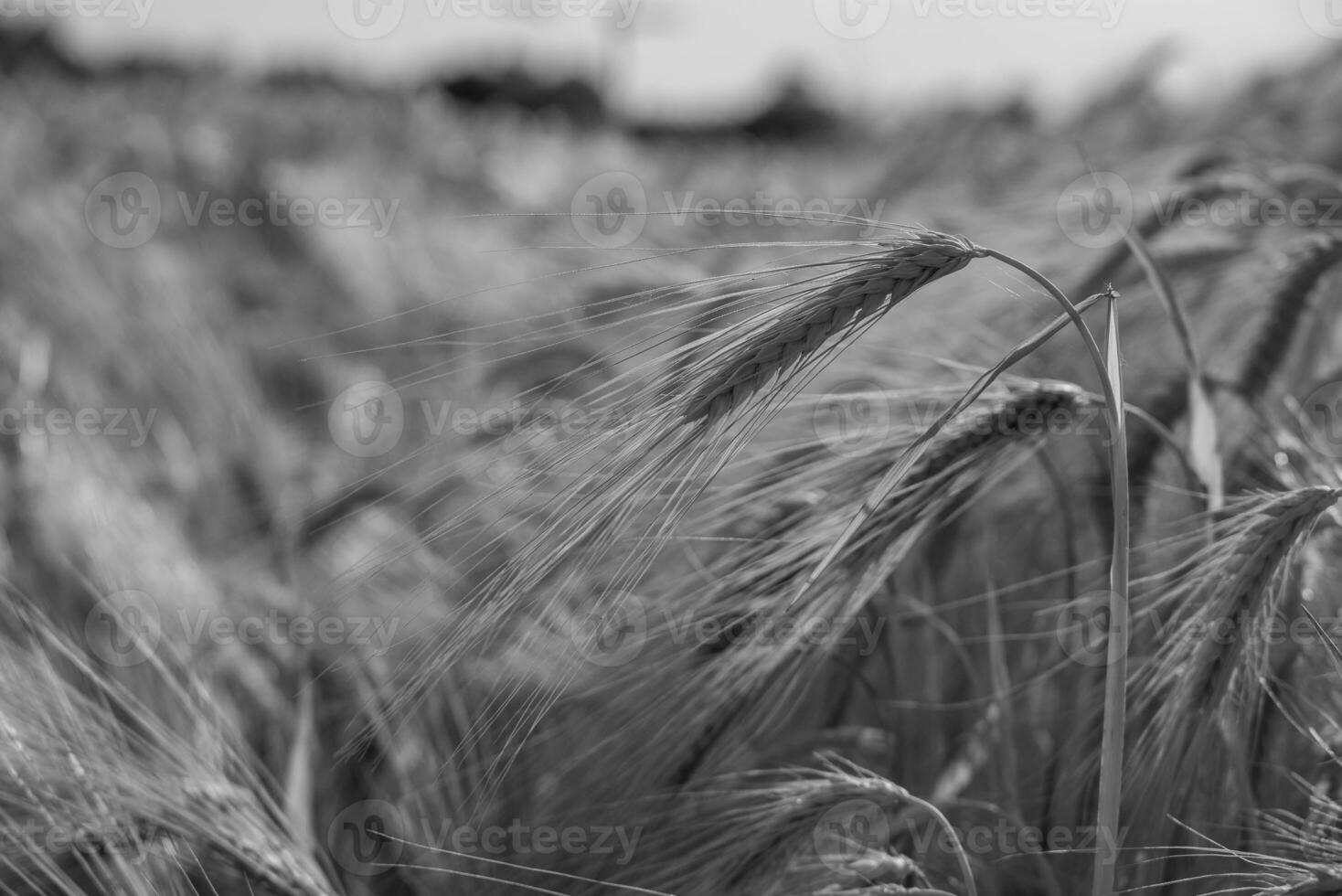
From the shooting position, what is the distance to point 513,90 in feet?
44.1

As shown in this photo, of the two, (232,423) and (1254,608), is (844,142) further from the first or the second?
(1254,608)

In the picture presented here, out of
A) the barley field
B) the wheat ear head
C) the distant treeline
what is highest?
the distant treeline

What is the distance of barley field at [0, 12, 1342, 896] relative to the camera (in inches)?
29.5

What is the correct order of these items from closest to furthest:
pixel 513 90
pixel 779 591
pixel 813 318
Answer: pixel 813 318
pixel 779 591
pixel 513 90

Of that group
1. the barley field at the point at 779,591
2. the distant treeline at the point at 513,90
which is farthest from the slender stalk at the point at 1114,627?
the distant treeline at the point at 513,90

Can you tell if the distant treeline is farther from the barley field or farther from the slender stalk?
the slender stalk

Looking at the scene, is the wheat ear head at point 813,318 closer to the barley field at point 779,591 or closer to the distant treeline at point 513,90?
the barley field at point 779,591

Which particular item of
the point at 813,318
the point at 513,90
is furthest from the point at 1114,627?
the point at 513,90

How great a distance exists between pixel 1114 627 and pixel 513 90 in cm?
1370

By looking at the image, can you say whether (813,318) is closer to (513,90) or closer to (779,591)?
(779,591)

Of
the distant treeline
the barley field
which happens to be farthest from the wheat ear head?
the distant treeline

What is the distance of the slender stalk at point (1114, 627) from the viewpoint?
2.27ft

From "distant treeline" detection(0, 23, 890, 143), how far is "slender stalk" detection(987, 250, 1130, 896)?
10.5m

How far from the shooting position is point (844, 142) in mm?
11539
